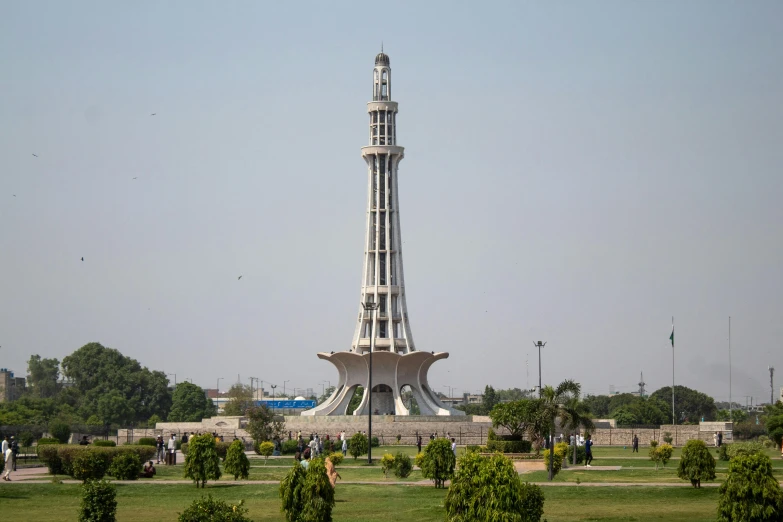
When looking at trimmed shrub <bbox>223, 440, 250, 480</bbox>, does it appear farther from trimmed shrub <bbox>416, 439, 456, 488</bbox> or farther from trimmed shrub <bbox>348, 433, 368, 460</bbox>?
trimmed shrub <bbox>348, 433, 368, 460</bbox>

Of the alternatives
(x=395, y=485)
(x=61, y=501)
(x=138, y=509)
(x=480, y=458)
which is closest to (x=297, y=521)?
(x=480, y=458)

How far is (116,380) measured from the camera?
313ft

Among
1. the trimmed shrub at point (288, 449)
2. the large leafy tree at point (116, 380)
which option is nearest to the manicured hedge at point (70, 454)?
the trimmed shrub at point (288, 449)

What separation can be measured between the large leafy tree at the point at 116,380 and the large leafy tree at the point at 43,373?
22.1 metres

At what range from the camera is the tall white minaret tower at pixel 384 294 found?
68438 millimetres

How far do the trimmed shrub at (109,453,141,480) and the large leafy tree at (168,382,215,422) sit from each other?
215ft

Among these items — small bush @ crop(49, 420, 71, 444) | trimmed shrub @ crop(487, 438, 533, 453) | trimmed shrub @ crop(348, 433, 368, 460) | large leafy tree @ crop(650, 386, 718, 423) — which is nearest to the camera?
trimmed shrub @ crop(487, 438, 533, 453)

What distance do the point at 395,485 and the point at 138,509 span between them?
7.39 m

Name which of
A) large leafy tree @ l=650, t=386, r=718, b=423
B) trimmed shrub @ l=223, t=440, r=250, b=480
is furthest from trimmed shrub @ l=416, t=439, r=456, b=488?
large leafy tree @ l=650, t=386, r=718, b=423

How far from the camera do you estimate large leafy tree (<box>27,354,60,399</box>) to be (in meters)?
119

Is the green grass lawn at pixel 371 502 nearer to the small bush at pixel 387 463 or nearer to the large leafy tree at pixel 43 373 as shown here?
the small bush at pixel 387 463

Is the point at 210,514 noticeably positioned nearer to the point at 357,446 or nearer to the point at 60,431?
the point at 357,446

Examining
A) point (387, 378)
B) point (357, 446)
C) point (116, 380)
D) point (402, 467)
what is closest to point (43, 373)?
point (116, 380)

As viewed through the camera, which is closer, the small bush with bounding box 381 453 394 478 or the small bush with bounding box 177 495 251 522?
the small bush with bounding box 177 495 251 522
